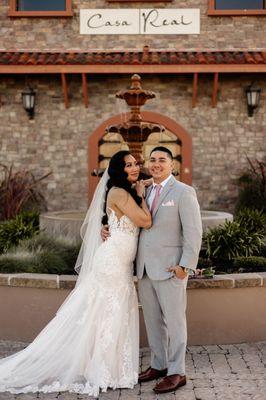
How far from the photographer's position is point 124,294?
4648mm

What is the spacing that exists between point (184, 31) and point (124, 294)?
9009 mm

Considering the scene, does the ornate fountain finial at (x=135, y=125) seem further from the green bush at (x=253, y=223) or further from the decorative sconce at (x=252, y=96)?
the decorative sconce at (x=252, y=96)

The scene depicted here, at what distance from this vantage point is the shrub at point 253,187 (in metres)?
11.7

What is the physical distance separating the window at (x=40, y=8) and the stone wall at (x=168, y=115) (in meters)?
1.45

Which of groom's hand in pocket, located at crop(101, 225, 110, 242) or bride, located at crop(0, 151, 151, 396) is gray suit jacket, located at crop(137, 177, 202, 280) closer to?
bride, located at crop(0, 151, 151, 396)

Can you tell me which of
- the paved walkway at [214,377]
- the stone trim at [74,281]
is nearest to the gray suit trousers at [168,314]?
the paved walkway at [214,377]

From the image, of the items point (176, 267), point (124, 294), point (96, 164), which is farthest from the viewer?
point (96, 164)

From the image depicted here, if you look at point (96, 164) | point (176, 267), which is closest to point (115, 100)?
point (96, 164)

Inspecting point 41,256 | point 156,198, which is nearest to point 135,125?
point 41,256

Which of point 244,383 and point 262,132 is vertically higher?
point 262,132

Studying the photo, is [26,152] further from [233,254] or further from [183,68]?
[233,254]

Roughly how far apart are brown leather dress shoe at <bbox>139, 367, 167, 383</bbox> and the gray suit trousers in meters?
0.12

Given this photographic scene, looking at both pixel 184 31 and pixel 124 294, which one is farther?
pixel 184 31

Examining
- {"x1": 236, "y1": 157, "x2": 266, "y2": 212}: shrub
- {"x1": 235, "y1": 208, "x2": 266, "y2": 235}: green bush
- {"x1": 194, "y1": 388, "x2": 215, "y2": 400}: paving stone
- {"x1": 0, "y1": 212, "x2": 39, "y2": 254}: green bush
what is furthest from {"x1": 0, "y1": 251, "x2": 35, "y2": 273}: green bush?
{"x1": 236, "y1": 157, "x2": 266, "y2": 212}: shrub
